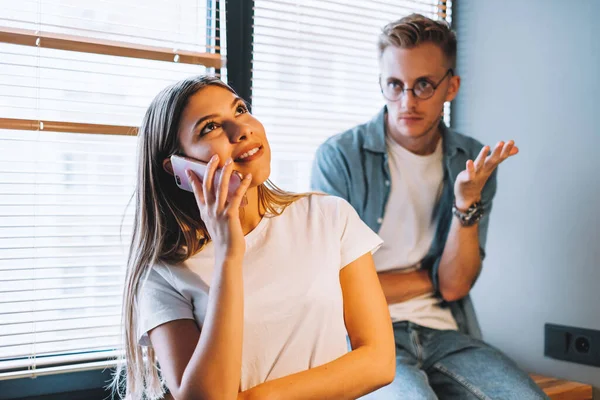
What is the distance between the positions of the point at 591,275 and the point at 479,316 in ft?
1.68

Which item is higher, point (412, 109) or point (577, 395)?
point (412, 109)

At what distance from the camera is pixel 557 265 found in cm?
232

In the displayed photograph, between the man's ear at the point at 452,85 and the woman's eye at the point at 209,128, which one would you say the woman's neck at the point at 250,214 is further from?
the man's ear at the point at 452,85

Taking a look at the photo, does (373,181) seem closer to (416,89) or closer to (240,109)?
(416,89)

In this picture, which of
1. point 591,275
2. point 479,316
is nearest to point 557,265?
point 591,275

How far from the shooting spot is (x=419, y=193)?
2.11 metres

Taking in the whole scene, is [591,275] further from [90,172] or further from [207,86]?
[90,172]

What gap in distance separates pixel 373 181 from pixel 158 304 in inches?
34.5

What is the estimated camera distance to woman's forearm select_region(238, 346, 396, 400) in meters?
1.34

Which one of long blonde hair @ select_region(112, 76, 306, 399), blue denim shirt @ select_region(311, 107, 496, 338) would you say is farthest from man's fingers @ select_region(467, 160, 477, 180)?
long blonde hair @ select_region(112, 76, 306, 399)

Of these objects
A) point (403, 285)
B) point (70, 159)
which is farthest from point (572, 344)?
point (70, 159)

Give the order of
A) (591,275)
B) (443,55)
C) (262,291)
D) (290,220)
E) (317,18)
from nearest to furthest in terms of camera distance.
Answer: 1. (262,291)
2. (290,220)
3. (443,55)
4. (591,275)
5. (317,18)

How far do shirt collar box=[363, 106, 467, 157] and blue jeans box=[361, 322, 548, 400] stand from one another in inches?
21.0

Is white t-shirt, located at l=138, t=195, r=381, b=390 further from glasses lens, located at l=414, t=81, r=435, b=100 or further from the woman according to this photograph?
glasses lens, located at l=414, t=81, r=435, b=100
